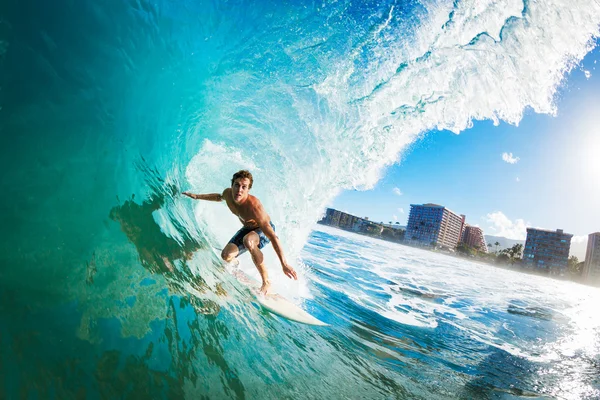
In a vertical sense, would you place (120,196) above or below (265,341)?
above

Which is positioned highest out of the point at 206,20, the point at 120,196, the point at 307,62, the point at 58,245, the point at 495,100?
the point at 495,100

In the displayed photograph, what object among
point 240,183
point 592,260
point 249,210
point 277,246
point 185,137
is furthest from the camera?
point 592,260

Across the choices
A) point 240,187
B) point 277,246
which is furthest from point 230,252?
point 277,246

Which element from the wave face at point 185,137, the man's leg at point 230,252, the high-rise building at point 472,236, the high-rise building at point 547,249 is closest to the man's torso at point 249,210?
the man's leg at point 230,252

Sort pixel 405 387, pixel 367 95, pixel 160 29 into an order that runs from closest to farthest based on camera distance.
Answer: pixel 405 387 < pixel 160 29 < pixel 367 95

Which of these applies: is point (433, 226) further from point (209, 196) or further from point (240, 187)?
point (240, 187)

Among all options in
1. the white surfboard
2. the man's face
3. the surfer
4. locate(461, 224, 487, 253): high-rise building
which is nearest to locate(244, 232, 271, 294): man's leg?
the surfer

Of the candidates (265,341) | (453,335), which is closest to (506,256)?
(453,335)

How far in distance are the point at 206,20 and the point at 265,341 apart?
191 inches

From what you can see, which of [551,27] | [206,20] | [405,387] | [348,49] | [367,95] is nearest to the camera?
[405,387]

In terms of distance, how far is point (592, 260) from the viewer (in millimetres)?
82438

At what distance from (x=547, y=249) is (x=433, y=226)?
1400 inches

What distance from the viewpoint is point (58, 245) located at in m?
2.44

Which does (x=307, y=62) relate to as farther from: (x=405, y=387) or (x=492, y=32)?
(x=405, y=387)
